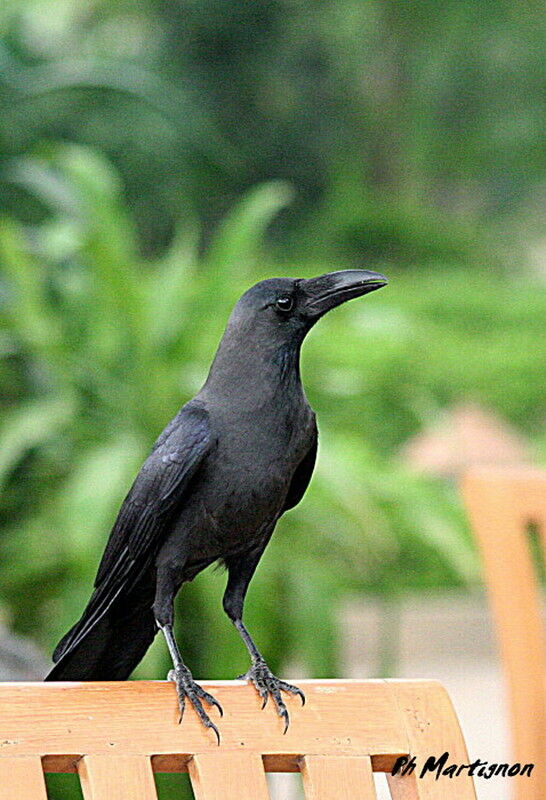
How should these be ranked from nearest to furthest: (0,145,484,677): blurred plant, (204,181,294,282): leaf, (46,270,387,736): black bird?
1. (46,270,387,736): black bird
2. (0,145,484,677): blurred plant
3. (204,181,294,282): leaf

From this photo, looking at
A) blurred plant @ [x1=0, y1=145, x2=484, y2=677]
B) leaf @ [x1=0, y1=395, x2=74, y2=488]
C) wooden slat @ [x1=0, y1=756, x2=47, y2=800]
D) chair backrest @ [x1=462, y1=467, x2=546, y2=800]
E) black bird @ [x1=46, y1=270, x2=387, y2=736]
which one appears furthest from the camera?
leaf @ [x1=0, y1=395, x2=74, y2=488]

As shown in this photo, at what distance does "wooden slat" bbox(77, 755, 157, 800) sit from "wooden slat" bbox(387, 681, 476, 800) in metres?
0.17

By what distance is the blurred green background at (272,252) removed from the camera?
259 centimetres

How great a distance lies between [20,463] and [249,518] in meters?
2.05

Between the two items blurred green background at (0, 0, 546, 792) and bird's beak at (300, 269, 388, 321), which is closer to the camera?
bird's beak at (300, 269, 388, 321)

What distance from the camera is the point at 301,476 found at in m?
0.85

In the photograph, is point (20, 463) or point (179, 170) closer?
point (20, 463)

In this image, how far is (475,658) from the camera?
14.1ft

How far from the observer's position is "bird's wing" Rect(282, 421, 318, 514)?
814mm

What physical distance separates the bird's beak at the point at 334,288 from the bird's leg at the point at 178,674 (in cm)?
20

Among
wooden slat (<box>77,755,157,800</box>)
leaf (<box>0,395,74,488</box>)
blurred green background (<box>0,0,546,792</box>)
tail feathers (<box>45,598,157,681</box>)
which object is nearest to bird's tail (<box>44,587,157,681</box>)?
tail feathers (<box>45,598,157,681</box>)

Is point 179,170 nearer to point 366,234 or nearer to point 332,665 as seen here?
point 366,234

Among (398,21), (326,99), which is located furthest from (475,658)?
(398,21)

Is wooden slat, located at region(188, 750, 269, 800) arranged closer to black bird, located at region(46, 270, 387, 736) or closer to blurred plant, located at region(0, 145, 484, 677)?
black bird, located at region(46, 270, 387, 736)
